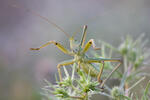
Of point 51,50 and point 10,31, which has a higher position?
point 10,31

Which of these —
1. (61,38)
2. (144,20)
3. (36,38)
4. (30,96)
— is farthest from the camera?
(36,38)

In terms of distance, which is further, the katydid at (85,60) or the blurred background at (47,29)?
the blurred background at (47,29)

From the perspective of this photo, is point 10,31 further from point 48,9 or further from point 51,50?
point 51,50

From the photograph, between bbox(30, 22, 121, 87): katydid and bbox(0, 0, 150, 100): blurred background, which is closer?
bbox(30, 22, 121, 87): katydid

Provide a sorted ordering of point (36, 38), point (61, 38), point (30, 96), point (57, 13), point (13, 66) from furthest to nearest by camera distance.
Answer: point (57, 13), point (36, 38), point (61, 38), point (13, 66), point (30, 96)

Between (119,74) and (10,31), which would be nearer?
(119,74)

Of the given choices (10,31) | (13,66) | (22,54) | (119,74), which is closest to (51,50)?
(22,54)

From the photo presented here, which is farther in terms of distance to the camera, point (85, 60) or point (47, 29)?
point (47, 29)

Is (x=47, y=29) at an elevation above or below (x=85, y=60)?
above
